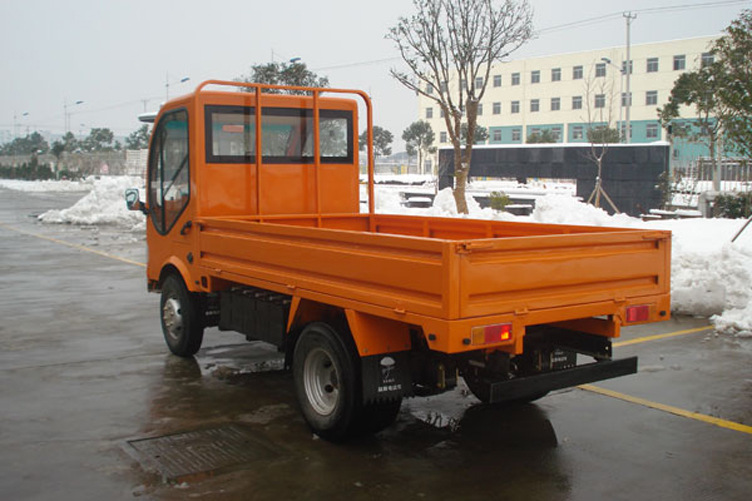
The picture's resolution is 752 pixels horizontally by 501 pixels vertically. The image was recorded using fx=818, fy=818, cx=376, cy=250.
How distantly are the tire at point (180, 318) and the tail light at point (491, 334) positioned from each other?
421cm

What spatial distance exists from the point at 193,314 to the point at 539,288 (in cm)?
429

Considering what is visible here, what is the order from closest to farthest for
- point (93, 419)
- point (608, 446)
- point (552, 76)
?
point (608, 446) → point (93, 419) → point (552, 76)

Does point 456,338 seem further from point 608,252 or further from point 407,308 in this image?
point 608,252

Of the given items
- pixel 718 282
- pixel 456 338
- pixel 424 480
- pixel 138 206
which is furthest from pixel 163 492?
pixel 718 282

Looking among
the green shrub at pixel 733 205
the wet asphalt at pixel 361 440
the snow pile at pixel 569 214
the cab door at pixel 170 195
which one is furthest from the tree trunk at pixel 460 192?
the cab door at pixel 170 195

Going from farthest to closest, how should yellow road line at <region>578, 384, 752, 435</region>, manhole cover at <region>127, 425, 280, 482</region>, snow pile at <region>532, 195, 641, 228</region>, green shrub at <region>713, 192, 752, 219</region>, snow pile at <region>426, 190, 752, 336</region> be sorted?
green shrub at <region>713, 192, 752, 219</region> < snow pile at <region>532, 195, 641, 228</region> < snow pile at <region>426, 190, 752, 336</region> < yellow road line at <region>578, 384, 752, 435</region> < manhole cover at <region>127, 425, 280, 482</region>

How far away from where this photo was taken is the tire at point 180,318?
8344 millimetres

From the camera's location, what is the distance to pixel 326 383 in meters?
6.08

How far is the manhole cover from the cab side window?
9.59 feet

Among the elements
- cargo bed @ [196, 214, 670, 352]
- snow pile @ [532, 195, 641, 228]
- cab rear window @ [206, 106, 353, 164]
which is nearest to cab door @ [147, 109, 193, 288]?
cab rear window @ [206, 106, 353, 164]

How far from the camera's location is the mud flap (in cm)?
552

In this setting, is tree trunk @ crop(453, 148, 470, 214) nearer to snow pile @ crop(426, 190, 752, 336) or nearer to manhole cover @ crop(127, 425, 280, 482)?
snow pile @ crop(426, 190, 752, 336)

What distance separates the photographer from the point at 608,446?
589 centimetres

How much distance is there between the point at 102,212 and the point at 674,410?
27.9m
